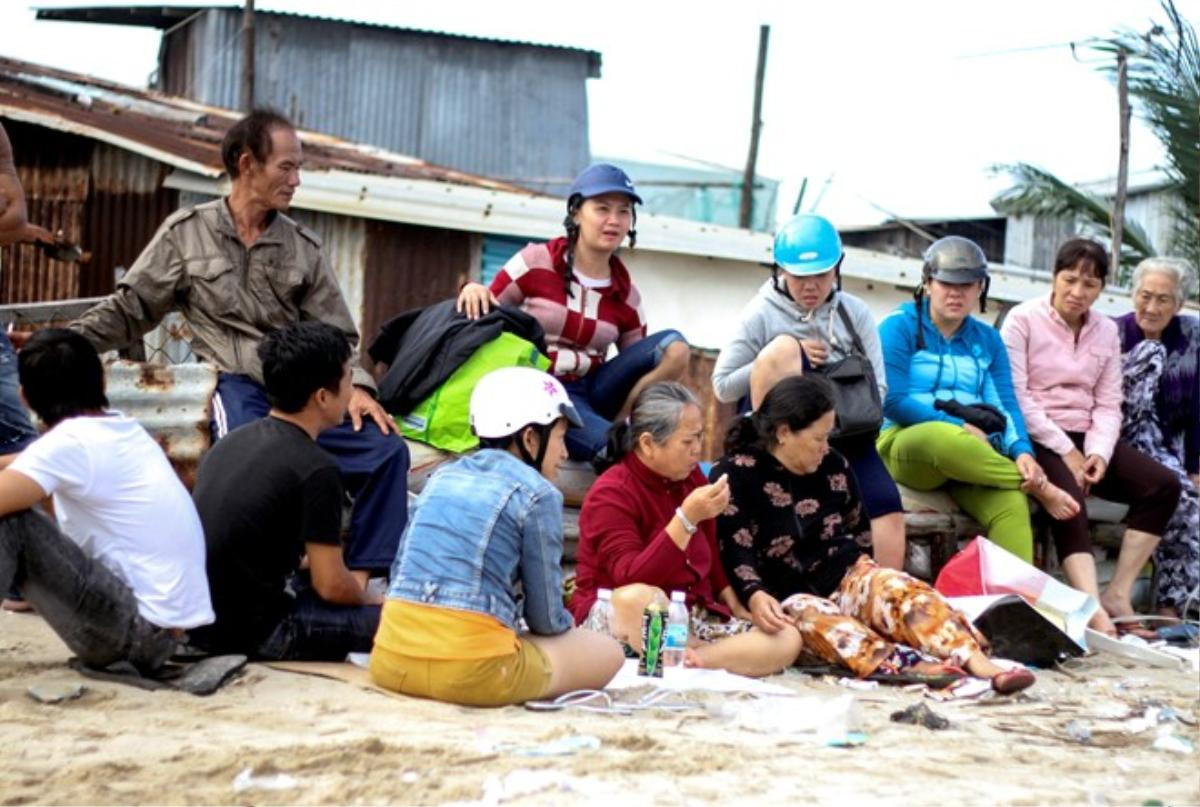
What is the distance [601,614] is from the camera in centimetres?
669

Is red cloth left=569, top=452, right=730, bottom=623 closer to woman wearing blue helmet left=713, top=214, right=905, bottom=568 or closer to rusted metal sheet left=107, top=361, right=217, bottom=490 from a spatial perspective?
woman wearing blue helmet left=713, top=214, right=905, bottom=568

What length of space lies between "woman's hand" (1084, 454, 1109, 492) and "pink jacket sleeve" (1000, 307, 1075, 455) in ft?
0.41

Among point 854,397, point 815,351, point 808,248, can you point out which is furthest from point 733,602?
point 808,248

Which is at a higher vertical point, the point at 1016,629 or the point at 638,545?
the point at 638,545

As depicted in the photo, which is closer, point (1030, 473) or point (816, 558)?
point (816, 558)

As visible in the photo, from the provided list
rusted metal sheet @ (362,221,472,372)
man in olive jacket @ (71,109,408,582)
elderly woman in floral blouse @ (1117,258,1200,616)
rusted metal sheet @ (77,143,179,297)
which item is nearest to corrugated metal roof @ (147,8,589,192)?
rusted metal sheet @ (77,143,179,297)

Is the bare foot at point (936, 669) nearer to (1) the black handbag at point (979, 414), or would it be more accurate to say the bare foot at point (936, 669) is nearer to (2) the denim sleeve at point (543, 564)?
(2) the denim sleeve at point (543, 564)

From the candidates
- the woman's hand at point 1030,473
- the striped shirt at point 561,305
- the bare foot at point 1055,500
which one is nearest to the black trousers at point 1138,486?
the bare foot at point 1055,500

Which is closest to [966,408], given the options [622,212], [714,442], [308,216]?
[622,212]

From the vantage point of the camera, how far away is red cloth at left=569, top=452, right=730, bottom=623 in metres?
6.58

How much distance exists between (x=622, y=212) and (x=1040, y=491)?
2.48 metres

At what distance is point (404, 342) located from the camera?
7719 millimetres

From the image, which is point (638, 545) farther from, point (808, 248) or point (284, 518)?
point (808, 248)

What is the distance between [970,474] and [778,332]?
47.3 inches
